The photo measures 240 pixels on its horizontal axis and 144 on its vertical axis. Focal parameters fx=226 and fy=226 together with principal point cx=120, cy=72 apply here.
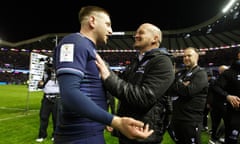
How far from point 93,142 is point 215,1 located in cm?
3162

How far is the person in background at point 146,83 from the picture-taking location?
1.83 meters

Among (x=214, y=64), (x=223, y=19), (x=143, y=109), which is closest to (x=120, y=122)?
(x=143, y=109)

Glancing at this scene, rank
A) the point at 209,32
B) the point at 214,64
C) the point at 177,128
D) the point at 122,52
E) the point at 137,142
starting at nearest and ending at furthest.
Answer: the point at 137,142 → the point at 177,128 → the point at 209,32 → the point at 214,64 → the point at 122,52

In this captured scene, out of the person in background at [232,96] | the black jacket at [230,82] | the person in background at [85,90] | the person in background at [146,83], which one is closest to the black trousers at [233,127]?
the person in background at [232,96]

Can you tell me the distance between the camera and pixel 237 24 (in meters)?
37.5

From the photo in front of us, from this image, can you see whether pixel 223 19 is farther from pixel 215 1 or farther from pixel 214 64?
pixel 214 64

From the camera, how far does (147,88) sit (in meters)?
1.93

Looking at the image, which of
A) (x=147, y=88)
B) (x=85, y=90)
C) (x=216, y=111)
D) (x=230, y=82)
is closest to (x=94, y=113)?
(x=85, y=90)

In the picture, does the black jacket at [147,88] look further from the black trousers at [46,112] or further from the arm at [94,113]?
the black trousers at [46,112]

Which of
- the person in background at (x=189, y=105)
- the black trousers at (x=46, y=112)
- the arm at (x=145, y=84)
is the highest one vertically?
the arm at (x=145, y=84)

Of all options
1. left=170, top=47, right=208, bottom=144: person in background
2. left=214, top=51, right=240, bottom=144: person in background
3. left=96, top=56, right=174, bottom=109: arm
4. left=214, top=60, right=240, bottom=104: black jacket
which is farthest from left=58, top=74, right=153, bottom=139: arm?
left=214, top=60, right=240, bottom=104: black jacket

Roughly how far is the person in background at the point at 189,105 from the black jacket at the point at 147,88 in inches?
61.2

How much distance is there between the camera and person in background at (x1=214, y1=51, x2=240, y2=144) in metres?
4.11

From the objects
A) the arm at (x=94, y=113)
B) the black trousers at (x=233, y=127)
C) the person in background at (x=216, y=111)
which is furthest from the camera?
the person in background at (x=216, y=111)
